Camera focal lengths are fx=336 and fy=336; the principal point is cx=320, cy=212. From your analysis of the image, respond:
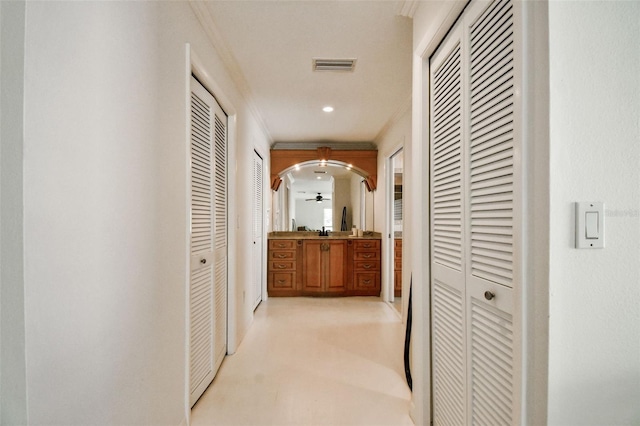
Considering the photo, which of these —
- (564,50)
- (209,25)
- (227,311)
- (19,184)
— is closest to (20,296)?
(19,184)

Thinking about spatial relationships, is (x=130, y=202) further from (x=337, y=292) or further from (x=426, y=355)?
(x=337, y=292)

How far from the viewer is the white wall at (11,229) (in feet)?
2.50

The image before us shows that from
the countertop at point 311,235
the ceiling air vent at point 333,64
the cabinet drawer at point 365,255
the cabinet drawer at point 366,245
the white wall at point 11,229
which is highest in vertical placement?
the ceiling air vent at point 333,64

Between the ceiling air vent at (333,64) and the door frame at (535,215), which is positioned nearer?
the door frame at (535,215)

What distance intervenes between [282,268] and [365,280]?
1256 millimetres

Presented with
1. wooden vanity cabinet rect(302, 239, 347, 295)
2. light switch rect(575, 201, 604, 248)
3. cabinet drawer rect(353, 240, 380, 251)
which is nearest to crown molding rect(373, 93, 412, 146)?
cabinet drawer rect(353, 240, 380, 251)

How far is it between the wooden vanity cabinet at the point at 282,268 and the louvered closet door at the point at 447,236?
340 centimetres

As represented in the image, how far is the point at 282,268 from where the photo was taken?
5.00m

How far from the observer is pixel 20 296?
2.51 ft

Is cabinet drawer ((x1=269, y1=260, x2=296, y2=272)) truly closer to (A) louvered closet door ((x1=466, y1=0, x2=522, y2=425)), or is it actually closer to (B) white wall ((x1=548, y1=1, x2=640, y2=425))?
(A) louvered closet door ((x1=466, y1=0, x2=522, y2=425))

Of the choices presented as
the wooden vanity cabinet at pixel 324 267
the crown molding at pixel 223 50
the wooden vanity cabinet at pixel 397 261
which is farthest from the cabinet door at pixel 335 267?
the crown molding at pixel 223 50

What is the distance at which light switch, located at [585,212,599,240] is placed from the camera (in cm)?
85

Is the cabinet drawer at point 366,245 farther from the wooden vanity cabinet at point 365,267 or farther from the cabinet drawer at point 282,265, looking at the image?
the cabinet drawer at point 282,265

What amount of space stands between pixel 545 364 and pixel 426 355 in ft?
3.24
